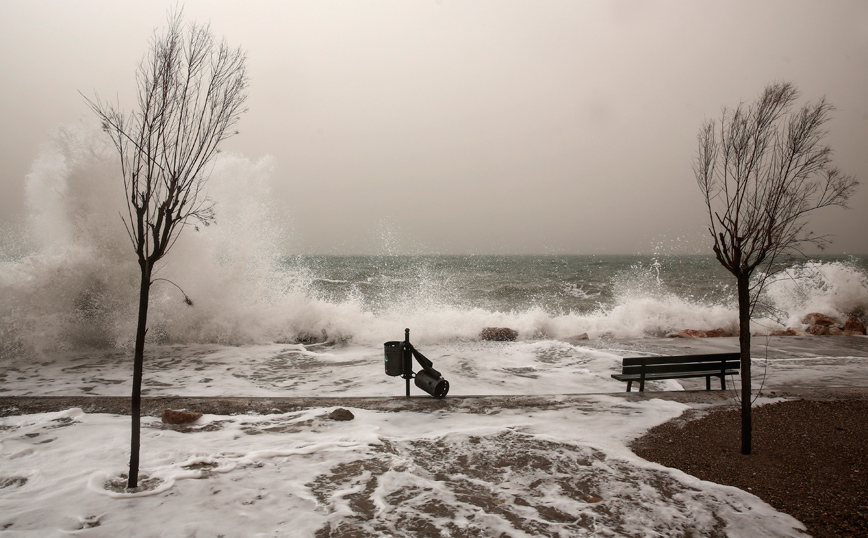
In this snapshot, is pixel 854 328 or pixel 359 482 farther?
pixel 854 328

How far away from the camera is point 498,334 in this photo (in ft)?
54.0

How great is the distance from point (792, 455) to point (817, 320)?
17432 mm

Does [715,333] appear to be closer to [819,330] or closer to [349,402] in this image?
[819,330]

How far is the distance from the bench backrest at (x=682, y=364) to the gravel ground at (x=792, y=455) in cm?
148

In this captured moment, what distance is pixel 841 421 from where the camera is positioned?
598 centimetres

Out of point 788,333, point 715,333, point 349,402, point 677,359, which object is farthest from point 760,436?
point 788,333

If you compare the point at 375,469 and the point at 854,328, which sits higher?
the point at 375,469

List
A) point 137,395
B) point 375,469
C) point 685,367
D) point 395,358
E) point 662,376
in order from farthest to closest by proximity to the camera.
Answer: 1. point 685,367
2. point 662,376
3. point 395,358
4. point 375,469
5. point 137,395

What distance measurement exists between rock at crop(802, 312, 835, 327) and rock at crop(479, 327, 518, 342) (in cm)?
1195

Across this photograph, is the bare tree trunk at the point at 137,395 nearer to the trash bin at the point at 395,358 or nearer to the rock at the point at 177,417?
the rock at the point at 177,417

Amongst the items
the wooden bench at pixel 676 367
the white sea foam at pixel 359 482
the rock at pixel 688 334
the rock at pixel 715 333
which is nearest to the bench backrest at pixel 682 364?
the wooden bench at pixel 676 367

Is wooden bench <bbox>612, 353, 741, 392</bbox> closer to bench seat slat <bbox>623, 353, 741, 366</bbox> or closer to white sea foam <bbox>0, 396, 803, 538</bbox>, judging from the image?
bench seat slat <bbox>623, 353, 741, 366</bbox>

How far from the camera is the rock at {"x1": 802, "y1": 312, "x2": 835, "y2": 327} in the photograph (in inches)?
715

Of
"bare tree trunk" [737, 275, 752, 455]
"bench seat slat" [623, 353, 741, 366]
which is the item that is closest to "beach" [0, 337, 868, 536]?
"bare tree trunk" [737, 275, 752, 455]
